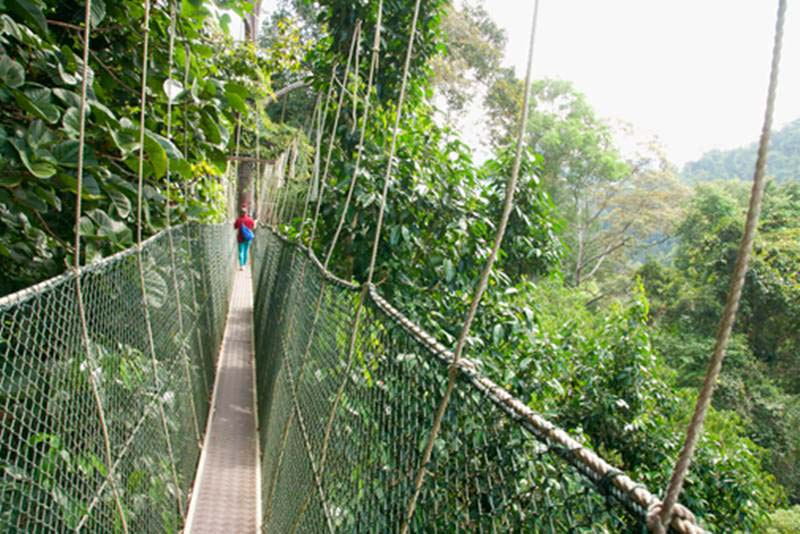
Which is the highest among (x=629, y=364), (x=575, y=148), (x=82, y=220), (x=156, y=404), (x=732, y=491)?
(x=575, y=148)

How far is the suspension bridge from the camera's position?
78 centimetres

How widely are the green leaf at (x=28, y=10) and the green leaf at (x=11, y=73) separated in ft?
0.50

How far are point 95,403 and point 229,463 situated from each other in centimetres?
189

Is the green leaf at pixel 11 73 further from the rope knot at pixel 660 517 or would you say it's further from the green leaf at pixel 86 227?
the rope knot at pixel 660 517

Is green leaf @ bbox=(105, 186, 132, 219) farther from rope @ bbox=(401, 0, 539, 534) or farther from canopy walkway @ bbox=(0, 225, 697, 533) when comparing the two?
rope @ bbox=(401, 0, 539, 534)

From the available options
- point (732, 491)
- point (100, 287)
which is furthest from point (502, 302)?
point (732, 491)

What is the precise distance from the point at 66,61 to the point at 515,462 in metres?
1.36

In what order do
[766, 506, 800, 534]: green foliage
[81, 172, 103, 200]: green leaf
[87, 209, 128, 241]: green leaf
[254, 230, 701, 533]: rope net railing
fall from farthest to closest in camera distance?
[766, 506, 800, 534]: green foliage → [87, 209, 128, 241]: green leaf → [81, 172, 103, 200]: green leaf → [254, 230, 701, 533]: rope net railing

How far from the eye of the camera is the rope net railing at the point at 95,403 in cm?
92

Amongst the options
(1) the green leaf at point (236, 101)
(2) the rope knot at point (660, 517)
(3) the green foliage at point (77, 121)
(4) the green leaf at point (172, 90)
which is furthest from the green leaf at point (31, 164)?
(2) the rope knot at point (660, 517)

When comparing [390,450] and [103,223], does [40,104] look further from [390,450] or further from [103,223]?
[390,450]

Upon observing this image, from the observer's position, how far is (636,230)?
17.7 metres

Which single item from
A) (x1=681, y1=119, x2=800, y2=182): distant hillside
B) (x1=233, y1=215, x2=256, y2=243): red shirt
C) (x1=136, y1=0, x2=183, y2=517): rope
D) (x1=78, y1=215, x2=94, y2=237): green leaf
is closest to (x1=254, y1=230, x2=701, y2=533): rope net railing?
(x1=136, y1=0, x2=183, y2=517): rope

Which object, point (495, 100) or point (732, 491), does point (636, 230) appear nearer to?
point (495, 100)
